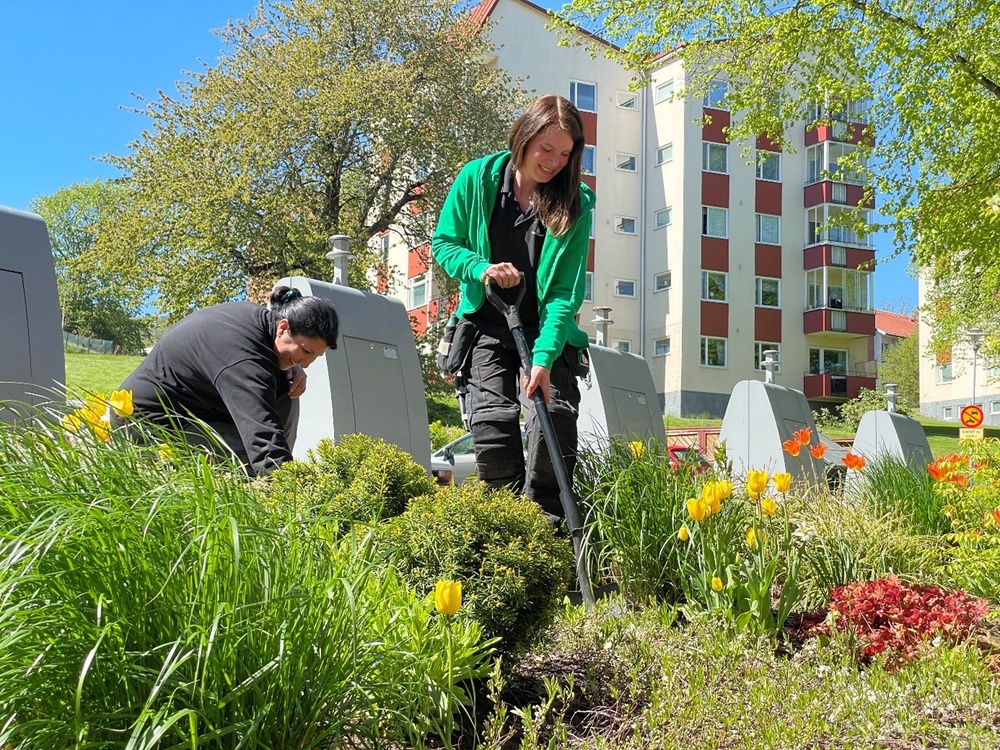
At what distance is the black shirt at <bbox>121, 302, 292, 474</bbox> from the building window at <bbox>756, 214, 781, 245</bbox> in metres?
36.6

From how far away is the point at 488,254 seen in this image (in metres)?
3.91

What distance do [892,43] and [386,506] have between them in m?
14.2

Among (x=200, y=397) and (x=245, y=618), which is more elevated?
(x=200, y=397)

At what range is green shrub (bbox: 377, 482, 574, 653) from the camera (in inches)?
92.6

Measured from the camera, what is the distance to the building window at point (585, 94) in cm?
3622

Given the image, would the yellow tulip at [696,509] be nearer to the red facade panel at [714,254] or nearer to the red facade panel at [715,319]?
the red facade panel at [715,319]

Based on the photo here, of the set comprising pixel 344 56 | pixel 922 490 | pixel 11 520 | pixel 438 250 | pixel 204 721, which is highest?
pixel 344 56

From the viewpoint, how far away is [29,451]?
2.00 metres

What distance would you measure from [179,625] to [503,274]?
214 cm

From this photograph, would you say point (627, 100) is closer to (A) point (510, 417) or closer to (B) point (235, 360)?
(A) point (510, 417)

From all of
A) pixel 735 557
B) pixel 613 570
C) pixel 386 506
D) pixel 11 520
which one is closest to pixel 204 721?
pixel 11 520

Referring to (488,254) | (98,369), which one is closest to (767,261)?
(98,369)

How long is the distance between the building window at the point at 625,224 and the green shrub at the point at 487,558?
3512cm

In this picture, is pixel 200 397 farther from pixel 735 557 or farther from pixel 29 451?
pixel 735 557
